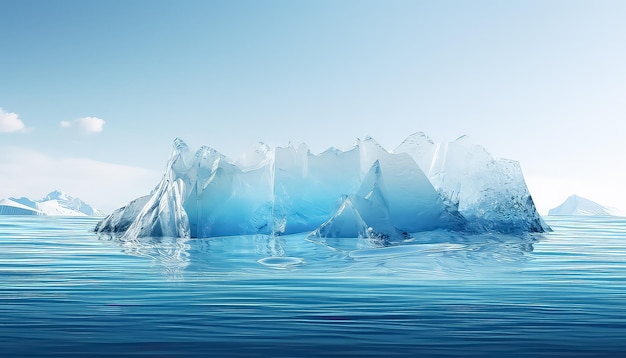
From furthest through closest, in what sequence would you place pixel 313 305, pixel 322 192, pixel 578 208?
pixel 578 208 < pixel 322 192 < pixel 313 305

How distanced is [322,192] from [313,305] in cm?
1540

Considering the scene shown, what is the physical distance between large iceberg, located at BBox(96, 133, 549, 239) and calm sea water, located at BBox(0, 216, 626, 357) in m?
7.14

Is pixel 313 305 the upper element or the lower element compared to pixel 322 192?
lower

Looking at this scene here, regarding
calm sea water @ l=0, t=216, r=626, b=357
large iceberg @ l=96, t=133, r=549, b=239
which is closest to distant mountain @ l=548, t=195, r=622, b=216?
large iceberg @ l=96, t=133, r=549, b=239

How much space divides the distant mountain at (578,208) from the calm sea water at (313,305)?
9961cm

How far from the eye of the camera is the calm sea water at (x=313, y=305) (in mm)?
5707

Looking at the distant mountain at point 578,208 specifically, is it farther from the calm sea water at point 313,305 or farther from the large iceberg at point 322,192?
the calm sea water at point 313,305

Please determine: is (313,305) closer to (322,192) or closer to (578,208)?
(322,192)

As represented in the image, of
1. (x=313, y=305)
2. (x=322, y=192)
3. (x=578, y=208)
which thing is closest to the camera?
(x=313, y=305)

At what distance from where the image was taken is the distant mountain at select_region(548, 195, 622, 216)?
107188 mm

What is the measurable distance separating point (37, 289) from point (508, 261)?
8.45 meters

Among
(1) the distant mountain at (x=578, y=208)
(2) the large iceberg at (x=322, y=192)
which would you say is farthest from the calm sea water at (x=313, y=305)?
(1) the distant mountain at (x=578, y=208)

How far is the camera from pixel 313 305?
7.77 m

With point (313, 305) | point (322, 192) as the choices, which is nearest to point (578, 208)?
point (322, 192)
